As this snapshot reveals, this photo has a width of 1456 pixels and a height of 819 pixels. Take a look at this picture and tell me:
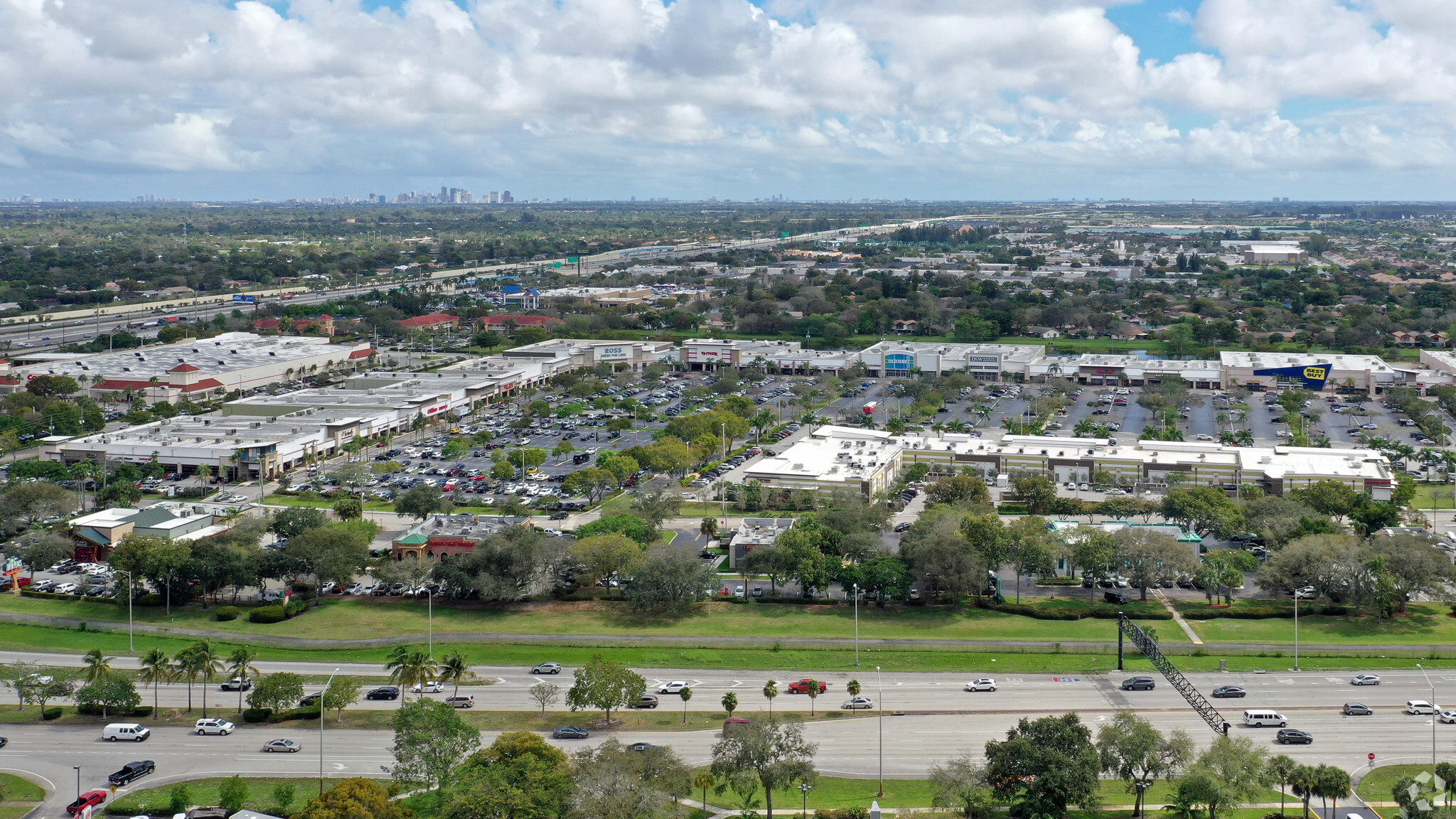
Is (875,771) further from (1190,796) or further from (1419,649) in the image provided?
(1419,649)

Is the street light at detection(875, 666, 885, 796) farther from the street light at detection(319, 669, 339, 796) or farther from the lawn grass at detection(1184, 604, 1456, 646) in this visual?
the street light at detection(319, 669, 339, 796)

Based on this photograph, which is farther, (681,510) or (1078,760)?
(681,510)

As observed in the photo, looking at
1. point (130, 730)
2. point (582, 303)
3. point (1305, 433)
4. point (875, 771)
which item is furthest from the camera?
point (582, 303)

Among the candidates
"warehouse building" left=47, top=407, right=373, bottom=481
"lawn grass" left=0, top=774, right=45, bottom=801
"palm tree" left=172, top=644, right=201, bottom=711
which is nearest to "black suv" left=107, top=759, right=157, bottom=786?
"lawn grass" left=0, top=774, right=45, bottom=801

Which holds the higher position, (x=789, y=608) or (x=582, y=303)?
(x=582, y=303)

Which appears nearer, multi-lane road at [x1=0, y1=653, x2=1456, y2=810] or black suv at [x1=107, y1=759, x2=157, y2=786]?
black suv at [x1=107, y1=759, x2=157, y2=786]

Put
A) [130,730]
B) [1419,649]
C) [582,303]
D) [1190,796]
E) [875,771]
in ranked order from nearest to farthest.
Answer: [1190,796]
[875,771]
[130,730]
[1419,649]
[582,303]

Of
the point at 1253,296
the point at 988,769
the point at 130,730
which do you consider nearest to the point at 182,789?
the point at 130,730

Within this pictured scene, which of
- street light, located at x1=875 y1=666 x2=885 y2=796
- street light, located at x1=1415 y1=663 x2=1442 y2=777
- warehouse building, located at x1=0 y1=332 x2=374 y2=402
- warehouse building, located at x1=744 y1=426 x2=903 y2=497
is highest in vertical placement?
warehouse building, located at x1=0 y1=332 x2=374 y2=402
